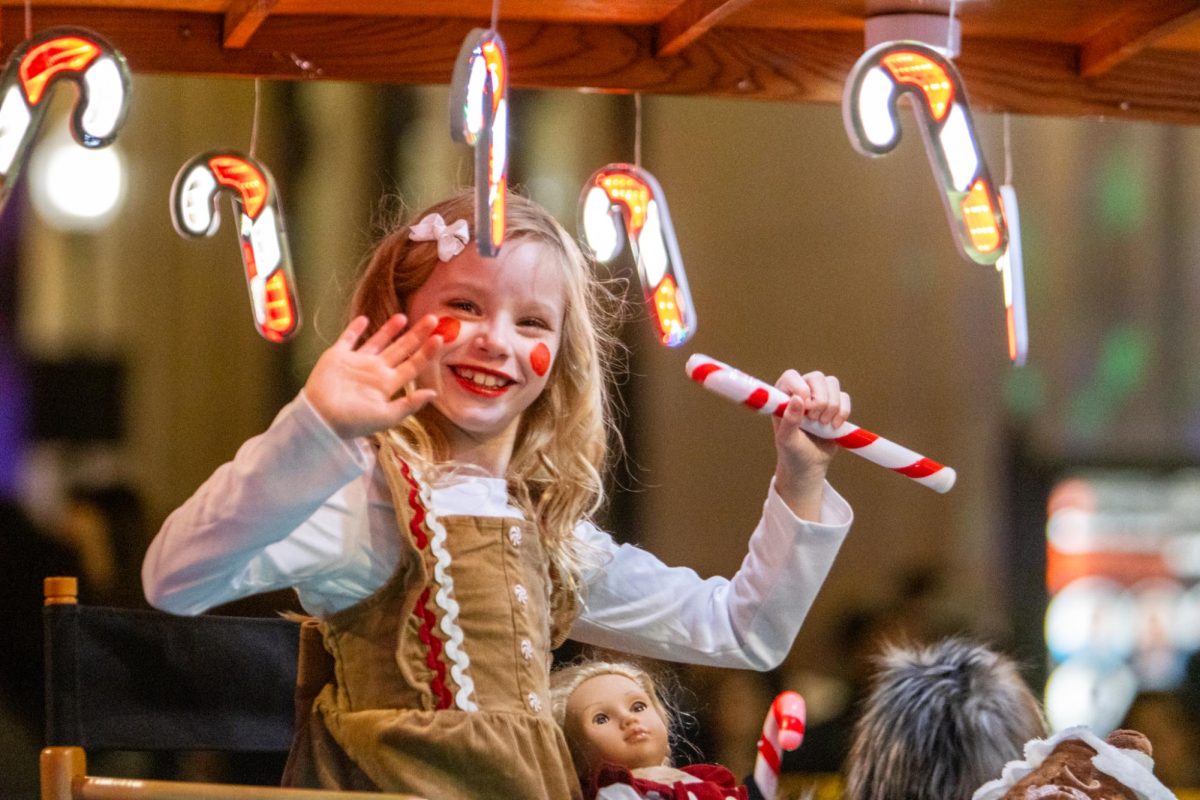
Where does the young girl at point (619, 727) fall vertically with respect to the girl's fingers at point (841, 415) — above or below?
below

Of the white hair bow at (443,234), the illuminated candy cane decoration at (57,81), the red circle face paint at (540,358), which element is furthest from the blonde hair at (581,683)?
the illuminated candy cane decoration at (57,81)

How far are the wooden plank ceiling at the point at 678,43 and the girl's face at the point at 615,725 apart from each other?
2.55 feet

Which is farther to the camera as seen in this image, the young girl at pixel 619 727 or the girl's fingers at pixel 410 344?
the young girl at pixel 619 727

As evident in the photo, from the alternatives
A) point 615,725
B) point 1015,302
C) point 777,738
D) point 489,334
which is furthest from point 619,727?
point 1015,302

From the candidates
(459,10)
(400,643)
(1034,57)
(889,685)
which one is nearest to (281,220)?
(459,10)

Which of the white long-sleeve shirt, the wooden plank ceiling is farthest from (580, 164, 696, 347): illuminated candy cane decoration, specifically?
the white long-sleeve shirt

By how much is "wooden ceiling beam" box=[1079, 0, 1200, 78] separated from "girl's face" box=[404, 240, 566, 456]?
94 cm

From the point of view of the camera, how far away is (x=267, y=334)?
2012mm

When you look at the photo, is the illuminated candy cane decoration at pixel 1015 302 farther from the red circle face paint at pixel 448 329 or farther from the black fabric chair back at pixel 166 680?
the black fabric chair back at pixel 166 680

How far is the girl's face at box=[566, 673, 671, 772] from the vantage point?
5.86ft

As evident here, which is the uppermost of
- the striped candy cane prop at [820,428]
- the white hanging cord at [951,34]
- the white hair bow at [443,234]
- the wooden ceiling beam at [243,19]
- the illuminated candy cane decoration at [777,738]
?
the wooden ceiling beam at [243,19]

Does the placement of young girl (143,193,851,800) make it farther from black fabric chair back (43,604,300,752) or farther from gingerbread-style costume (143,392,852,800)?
black fabric chair back (43,604,300,752)

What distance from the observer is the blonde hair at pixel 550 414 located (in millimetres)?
1703

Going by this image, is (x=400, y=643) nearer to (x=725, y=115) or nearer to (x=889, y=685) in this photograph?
(x=889, y=685)
